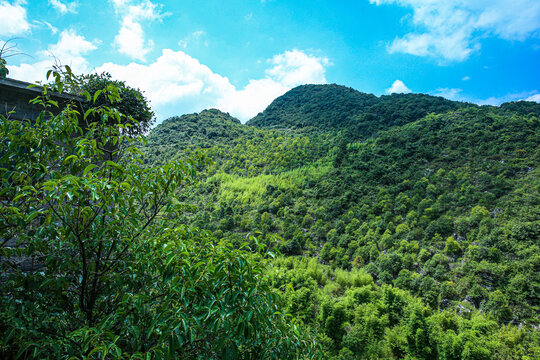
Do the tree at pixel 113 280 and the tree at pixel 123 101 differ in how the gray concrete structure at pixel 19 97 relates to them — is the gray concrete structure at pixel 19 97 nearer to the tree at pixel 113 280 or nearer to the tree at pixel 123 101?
the tree at pixel 123 101

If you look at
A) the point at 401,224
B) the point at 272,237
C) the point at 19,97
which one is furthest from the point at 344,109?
the point at 272,237

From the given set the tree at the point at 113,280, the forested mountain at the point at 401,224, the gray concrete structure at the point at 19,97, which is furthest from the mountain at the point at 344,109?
the tree at the point at 113,280

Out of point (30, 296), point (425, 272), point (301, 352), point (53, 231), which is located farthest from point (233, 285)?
point (425, 272)

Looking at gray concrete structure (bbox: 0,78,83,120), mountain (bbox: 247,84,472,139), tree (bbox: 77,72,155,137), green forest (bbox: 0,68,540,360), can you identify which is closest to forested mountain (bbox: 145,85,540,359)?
green forest (bbox: 0,68,540,360)

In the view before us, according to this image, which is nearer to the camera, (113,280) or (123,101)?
(113,280)

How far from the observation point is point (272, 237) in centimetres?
171

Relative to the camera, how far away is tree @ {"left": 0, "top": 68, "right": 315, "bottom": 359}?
113cm

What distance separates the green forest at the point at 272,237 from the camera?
4.10 feet

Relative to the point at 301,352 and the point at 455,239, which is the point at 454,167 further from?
the point at 301,352

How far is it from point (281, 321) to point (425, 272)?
33.2ft

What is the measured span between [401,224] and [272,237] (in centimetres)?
1217

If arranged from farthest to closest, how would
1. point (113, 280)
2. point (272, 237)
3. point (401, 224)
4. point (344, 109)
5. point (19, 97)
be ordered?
point (344, 109) → point (401, 224) → point (19, 97) → point (272, 237) → point (113, 280)

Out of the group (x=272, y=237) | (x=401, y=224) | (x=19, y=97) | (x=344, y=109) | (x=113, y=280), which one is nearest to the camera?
(x=113, y=280)

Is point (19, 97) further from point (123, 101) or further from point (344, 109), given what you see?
point (344, 109)
